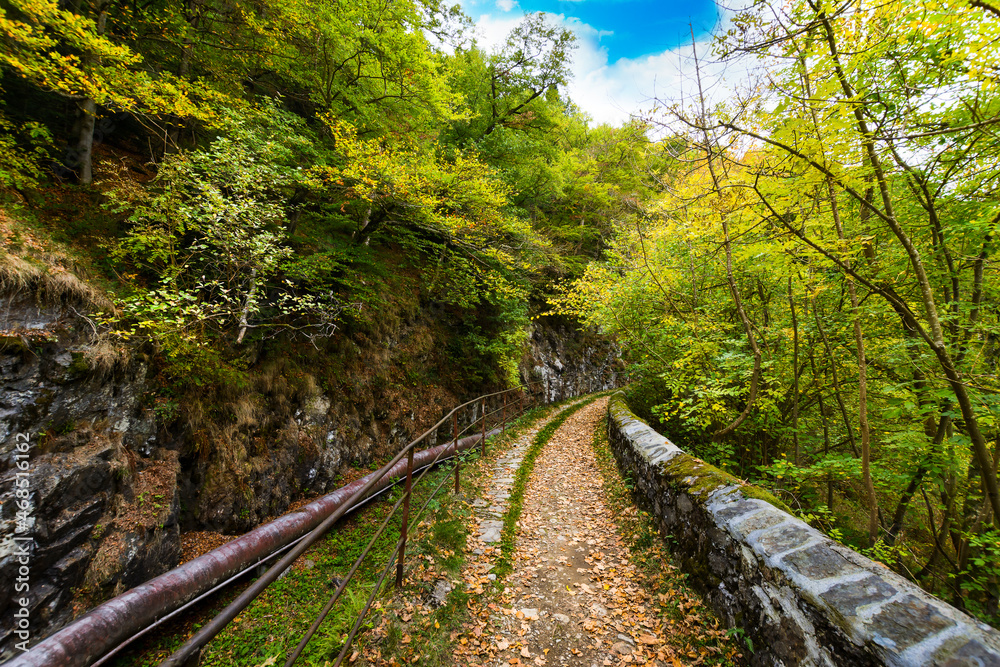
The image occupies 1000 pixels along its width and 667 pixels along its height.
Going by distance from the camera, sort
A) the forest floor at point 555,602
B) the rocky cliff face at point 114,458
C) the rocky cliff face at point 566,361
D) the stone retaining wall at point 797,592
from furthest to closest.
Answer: the rocky cliff face at point 566,361
the rocky cliff face at point 114,458
the forest floor at point 555,602
the stone retaining wall at point 797,592

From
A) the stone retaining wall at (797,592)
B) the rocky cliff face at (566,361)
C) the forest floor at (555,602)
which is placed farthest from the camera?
the rocky cliff face at (566,361)

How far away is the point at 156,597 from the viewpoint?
12.8ft

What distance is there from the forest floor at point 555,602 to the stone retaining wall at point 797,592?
361 mm

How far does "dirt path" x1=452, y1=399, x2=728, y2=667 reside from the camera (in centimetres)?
289

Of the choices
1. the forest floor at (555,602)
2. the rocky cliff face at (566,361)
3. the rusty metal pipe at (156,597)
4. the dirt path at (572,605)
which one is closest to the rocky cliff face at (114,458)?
the rusty metal pipe at (156,597)

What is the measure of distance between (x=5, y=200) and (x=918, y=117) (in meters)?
10.1

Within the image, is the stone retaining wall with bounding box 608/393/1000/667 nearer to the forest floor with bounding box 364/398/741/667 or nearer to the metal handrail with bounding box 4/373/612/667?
the forest floor with bounding box 364/398/741/667

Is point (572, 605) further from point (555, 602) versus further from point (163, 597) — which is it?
point (163, 597)

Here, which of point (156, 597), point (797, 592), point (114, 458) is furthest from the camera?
point (114, 458)

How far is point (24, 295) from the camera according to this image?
3.99m

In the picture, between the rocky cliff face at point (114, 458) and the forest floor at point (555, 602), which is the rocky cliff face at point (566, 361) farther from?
the forest floor at point (555, 602)

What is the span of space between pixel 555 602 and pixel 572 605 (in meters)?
0.16

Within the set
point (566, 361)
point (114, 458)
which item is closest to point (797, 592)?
point (114, 458)

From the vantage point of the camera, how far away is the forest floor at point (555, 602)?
2826 millimetres
